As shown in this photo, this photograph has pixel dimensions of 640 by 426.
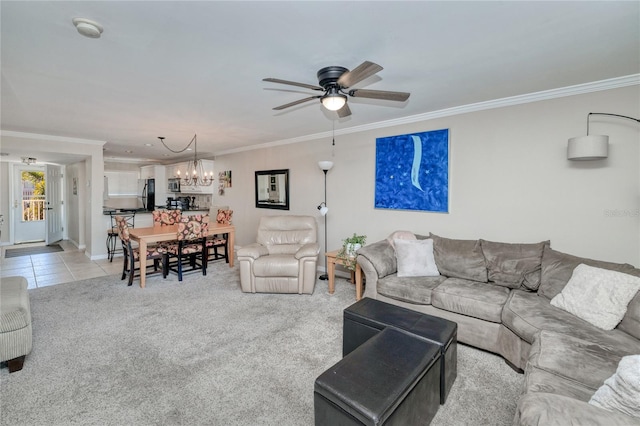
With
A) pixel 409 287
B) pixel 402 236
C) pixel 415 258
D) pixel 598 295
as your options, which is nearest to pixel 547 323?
pixel 598 295

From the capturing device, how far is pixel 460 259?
3.16 metres

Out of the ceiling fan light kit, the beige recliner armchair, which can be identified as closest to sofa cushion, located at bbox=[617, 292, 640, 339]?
the ceiling fan light kit

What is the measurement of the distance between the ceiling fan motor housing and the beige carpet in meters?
2.26

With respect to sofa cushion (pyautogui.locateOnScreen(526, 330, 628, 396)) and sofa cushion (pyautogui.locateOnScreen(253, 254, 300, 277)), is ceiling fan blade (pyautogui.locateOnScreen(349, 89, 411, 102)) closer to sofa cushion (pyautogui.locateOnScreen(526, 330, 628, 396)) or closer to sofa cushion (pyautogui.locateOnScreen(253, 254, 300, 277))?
sofa cushion (pyautogui.locateOnScreen(526, 330, 628, 396))

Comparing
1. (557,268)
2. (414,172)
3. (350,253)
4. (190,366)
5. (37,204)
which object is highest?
(414,172)

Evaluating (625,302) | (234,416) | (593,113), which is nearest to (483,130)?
(593,113)

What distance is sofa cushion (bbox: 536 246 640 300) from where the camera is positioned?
8.04 ft

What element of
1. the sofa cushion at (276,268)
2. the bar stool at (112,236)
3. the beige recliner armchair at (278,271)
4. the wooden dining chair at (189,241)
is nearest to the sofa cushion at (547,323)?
the beige recliner armchair at (278,271)

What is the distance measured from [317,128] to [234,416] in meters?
3.89

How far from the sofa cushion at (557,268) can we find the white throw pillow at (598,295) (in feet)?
0.35

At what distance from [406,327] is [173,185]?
25.1 feet

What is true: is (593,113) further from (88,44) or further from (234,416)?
(88,44)

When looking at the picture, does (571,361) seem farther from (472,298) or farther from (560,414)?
(472,298)

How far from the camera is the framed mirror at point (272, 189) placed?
569 centimetres
